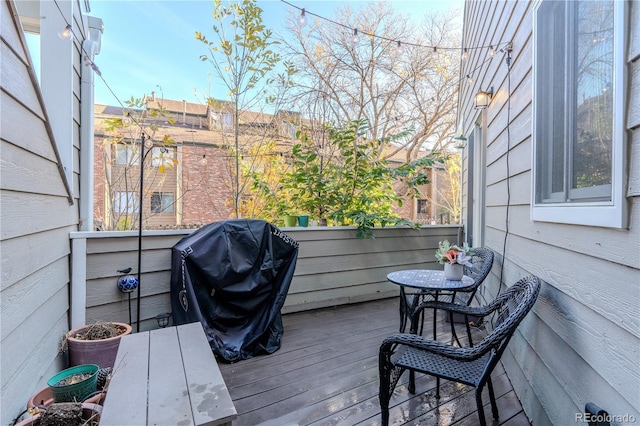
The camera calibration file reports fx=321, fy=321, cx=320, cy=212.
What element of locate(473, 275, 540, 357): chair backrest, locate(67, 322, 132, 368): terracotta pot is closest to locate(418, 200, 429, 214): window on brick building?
locate(473, 275, 540, 357): chair backrest

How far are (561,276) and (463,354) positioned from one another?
0.57m

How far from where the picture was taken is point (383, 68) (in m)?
8.42

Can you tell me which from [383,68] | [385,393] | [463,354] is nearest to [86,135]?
[385,393]

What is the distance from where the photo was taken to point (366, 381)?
215 cm

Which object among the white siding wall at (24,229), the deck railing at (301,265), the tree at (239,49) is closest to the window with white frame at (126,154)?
the tree at (239,49)

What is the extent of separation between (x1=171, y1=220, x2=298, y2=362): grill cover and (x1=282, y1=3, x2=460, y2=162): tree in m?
5.91

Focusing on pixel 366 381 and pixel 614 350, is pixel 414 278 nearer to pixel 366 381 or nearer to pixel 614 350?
pixel 366 381

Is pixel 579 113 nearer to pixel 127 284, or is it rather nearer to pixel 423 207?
pixel 127 284

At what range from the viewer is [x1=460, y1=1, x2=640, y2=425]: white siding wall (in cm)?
95

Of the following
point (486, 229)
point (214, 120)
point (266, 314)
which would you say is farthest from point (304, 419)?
point (214, 120)

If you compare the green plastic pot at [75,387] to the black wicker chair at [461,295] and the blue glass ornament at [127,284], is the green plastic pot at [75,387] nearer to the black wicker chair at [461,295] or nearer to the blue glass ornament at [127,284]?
the blue glass ornament at [127,284]

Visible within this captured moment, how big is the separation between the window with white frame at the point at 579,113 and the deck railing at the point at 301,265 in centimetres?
241

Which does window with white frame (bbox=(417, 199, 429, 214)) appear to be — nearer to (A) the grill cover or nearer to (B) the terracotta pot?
(A) the grill cover

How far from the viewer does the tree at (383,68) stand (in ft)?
26.3
